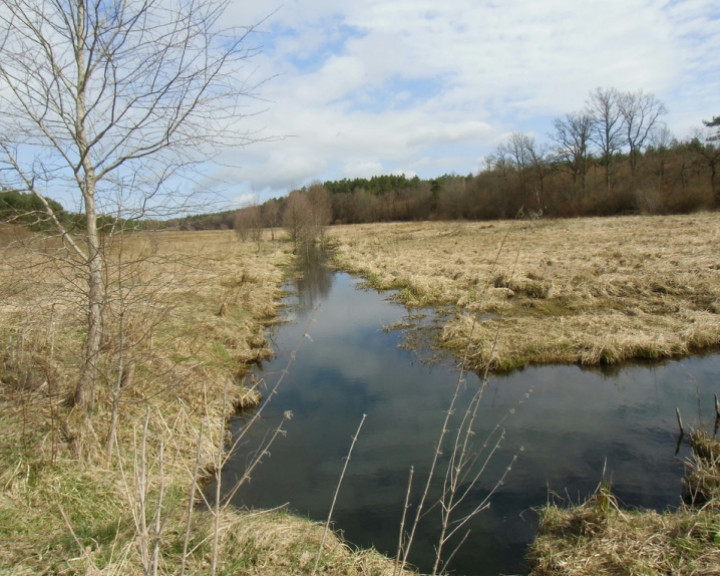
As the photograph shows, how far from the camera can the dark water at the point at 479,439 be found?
15.0ft

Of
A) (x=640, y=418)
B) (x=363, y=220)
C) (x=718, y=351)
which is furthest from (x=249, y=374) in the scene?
(x=363, y=220)

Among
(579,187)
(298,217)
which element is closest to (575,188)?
(579,187)

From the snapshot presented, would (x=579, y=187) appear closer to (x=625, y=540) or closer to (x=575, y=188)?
(x=575, y=188)

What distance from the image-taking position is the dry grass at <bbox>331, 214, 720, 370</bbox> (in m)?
8.73

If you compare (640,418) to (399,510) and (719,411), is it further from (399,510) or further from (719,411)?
(399,510)

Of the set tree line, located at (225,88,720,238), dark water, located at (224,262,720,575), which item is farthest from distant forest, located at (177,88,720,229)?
dark water, located at (224,262,720,575)

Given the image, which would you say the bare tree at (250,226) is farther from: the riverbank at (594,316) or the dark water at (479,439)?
the dark water at (479,439)

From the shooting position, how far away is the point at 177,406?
20.5ft

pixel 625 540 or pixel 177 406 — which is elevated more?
pixel 177 406

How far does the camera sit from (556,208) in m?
43.5

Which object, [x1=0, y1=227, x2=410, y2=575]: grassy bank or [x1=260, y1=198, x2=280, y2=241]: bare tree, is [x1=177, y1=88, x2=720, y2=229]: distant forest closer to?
[x1=260, y1=198, x2=280, y2=241]: bare tree

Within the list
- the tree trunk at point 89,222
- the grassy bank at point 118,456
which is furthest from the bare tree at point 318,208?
the tree trunk at point 89,222

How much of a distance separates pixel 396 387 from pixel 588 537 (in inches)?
166

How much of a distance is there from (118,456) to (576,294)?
11.3 metres
